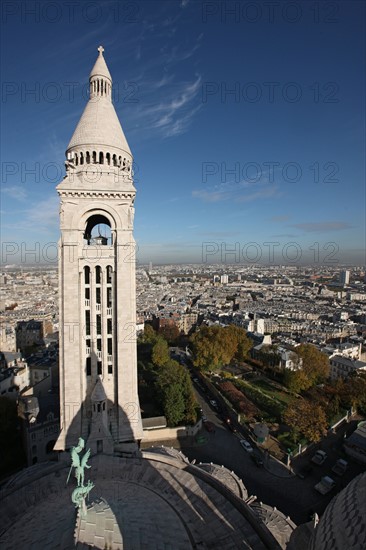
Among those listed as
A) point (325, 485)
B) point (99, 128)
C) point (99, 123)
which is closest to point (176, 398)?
point (325, 485)

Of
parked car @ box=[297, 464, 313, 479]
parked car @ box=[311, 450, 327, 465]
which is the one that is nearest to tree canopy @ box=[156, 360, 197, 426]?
parked car @ box=[297, 464, 313, 479]

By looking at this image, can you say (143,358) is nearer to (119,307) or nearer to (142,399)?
(142,399)

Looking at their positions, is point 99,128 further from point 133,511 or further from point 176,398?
point 176,398

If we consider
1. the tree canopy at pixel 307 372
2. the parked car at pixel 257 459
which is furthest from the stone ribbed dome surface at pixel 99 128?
the tree canopy at pixel 307 372

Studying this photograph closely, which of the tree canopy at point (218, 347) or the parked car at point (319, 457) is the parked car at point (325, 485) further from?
the tree canopy at point (218, 347)

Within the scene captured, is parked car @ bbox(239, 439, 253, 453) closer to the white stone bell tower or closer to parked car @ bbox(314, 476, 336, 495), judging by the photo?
parked car @ bbox(314, 476, 336, 495)

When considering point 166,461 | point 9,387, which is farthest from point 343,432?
point 9,387
